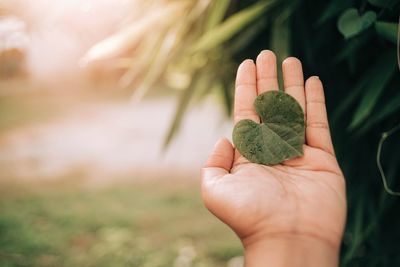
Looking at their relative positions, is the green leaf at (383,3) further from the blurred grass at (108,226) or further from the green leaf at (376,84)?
the blurred grass at (108,226)

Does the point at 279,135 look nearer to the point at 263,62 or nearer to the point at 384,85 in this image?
the point at 263,62

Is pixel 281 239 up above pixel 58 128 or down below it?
below

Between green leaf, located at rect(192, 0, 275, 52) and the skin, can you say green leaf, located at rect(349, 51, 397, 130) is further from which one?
green leaf, located at rect(192, 0, 275, 52)

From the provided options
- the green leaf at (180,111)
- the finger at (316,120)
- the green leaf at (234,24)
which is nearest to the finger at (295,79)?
the finger at (316,120)

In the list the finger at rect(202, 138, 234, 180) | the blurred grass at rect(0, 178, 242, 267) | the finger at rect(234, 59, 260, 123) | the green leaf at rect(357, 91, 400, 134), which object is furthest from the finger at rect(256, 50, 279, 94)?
the blurred grass at rect(0, 178, 242, 267)

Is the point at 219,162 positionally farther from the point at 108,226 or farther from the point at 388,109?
the point at 108,226

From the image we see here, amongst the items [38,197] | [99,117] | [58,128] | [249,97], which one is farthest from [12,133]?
[249,97]

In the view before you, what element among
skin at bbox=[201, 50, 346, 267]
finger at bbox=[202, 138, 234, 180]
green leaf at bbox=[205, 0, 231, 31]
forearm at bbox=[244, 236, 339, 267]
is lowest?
forearm at bbox=[244, 236, 339, 267]
